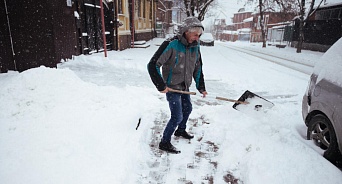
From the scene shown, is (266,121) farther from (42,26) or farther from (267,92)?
(42,26)

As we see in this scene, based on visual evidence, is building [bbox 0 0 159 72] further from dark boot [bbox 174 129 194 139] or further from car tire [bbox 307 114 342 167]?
car tire [bbox 307 114 342 167]

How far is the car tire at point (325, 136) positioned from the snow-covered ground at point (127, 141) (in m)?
0.14

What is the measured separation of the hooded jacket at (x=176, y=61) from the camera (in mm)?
2686

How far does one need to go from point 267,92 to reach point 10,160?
18.9 feet

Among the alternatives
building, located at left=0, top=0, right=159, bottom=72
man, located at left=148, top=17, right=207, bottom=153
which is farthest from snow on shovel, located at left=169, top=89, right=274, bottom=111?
building, located at left=0, top=0, right=159, bottom=72

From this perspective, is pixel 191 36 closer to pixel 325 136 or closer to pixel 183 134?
pixel 183 134

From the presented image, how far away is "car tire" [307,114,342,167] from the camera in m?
2.55

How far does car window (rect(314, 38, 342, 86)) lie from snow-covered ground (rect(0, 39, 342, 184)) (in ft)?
2.87

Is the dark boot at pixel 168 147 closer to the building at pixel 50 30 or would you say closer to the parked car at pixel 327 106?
the parked car at pixel 327 106

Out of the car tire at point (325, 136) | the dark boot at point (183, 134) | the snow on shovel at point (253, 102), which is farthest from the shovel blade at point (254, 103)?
the dark boot at point (183, 134)


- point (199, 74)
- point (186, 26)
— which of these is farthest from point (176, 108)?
point (186, 26)

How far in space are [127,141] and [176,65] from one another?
128 cm

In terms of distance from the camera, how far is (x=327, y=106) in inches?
104

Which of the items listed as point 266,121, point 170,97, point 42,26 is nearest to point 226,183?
point 170,97
